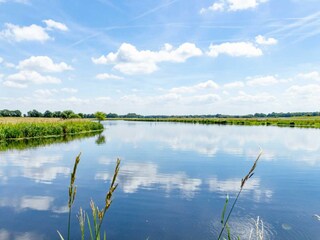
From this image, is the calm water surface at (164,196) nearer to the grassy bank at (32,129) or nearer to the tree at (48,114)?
the grassy bank at (32,129)

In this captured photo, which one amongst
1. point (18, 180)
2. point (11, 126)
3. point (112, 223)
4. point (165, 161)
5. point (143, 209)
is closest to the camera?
→ point (112, 223)

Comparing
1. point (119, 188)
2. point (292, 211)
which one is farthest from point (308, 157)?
point (119, 188)

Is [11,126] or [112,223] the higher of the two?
[11,126]

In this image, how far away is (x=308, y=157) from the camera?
2611 cm

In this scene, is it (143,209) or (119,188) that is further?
(119,188)

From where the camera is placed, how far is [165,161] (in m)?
22.8

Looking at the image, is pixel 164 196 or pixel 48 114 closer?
pixel 164 196

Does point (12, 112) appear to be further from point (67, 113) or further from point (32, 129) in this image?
point (32, 129)

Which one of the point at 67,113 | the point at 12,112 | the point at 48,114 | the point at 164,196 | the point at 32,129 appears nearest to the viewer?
the point at 164,196

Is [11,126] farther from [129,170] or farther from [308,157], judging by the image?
[308,157]

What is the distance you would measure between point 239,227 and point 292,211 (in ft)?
10.3

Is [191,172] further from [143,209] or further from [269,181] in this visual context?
[143,209]

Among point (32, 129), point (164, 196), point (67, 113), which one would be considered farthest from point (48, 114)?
point (164, 196)

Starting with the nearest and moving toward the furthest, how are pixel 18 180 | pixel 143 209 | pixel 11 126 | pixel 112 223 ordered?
pixel 112 223 → pixel 143 209 → pixel 18 180 → pixel 11 126
